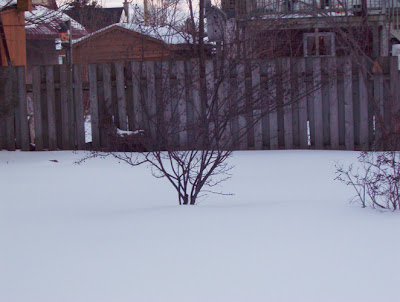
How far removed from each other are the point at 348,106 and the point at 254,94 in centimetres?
168

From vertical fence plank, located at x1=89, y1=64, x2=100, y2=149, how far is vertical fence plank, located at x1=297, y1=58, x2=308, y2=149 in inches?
138

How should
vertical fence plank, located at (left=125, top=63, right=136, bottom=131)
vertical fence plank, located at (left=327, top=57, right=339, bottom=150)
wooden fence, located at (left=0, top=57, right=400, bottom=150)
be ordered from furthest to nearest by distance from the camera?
vertical fence plank, located at (left=125, top=63, right=136, bottom=131), vertical fence plank, located at (left=327, top=57, right=339, bottom=150), wooden fence, located at (left=0, top=57, right=400, bottom=150)

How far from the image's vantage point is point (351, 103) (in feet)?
32.9

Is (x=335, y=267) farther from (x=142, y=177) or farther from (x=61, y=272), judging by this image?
(x=142, y=177)

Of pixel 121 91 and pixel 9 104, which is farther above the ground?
pixel 121 91

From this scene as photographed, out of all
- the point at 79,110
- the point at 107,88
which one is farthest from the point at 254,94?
the point at 79,110

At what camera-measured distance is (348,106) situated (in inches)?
396

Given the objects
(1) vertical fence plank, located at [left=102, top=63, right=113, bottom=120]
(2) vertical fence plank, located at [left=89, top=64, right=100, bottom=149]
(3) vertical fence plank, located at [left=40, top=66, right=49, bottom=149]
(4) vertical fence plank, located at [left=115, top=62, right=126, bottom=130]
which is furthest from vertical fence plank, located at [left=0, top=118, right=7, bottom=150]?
(4) vertical fence plank, located at [left=115, top=62, right=126, bottom=130]

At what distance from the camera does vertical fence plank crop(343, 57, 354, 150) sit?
9.97 meters

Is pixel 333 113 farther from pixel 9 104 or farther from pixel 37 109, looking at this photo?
pixel 9 104

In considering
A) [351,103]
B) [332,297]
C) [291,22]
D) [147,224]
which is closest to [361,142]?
[351,103]

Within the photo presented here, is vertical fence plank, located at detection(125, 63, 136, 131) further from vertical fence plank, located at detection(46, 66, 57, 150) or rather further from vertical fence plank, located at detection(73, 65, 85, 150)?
vertical fence plank, located at detection(46, 66, 57, 150)

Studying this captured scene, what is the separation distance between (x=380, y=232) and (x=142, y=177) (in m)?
4.16

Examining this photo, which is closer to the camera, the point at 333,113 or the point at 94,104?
the point at 333,113
